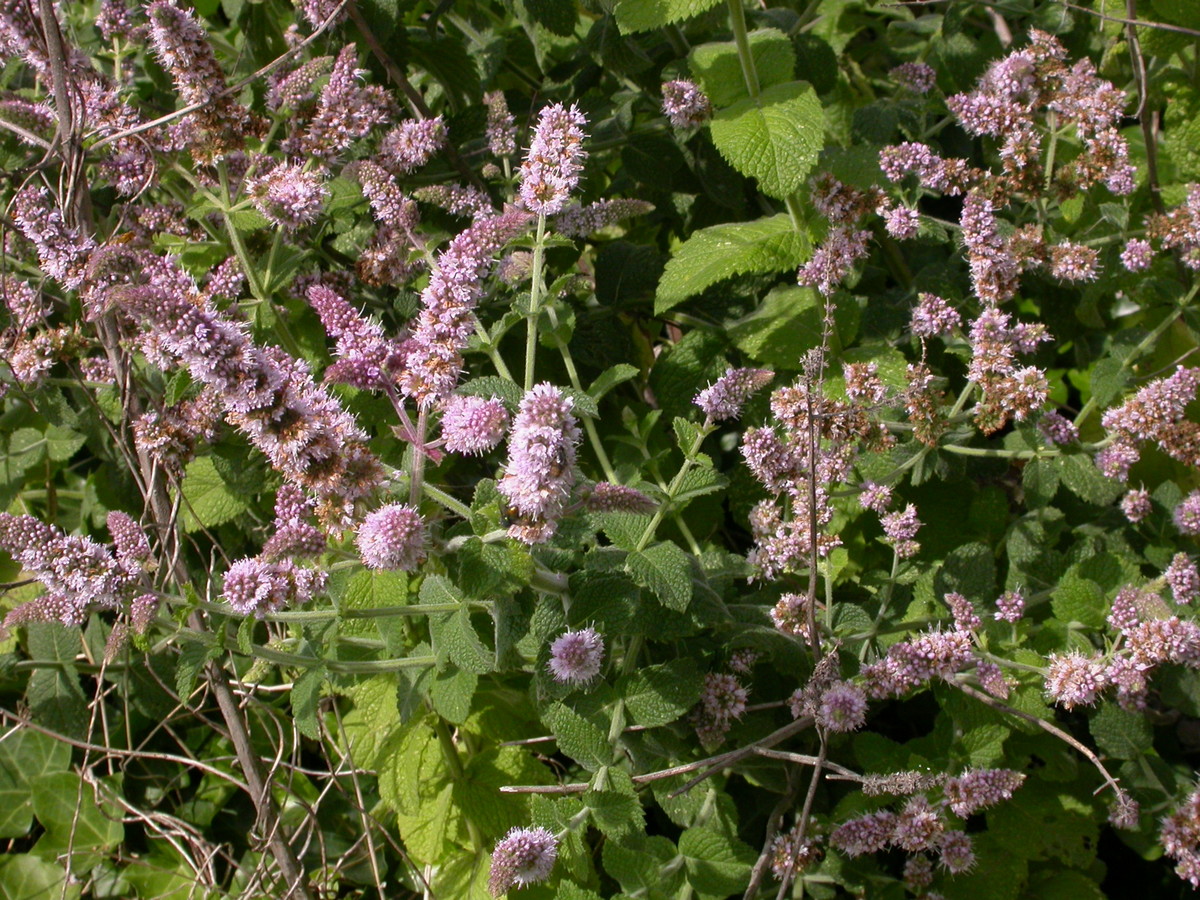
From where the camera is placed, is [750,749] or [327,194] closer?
[750,749]

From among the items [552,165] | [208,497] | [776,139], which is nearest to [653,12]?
[776,139]

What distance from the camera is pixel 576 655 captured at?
143 centimetres

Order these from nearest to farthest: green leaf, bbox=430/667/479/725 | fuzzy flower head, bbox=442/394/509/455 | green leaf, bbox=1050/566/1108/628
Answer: fuzzy flower head, bbox=442/394/509/455
green leaf, bbox=430/667/479/725
green leaf, bbox=1050/566/1108/628

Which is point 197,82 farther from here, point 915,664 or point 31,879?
point 31,879

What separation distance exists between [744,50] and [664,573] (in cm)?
105

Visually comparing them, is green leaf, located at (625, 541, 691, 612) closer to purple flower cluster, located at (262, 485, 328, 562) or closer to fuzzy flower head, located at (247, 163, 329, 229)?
purple flower cluster, located at (262, 485, 328, 562)

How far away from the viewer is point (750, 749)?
151 cm

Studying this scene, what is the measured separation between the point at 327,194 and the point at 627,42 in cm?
77

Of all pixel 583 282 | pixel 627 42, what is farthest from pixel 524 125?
pixel 583 282

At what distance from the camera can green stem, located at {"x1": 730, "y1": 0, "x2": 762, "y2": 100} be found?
1811mm

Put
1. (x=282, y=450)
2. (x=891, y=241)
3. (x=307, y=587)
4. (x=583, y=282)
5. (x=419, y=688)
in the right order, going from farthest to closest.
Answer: (x=891, y=241), (x=583, y=282), (x=419, y=688), (x=307, y=587), (x=282, y=450)

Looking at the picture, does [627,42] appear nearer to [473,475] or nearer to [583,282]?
[583,282]

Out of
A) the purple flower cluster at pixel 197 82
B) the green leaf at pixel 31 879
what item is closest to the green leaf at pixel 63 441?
the purple flower cluster at pixel 197 82

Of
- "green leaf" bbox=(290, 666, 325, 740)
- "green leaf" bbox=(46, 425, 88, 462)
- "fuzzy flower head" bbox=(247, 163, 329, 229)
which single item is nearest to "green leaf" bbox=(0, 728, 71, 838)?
"green leaf" bbox=(46, 425, 88, 462)
